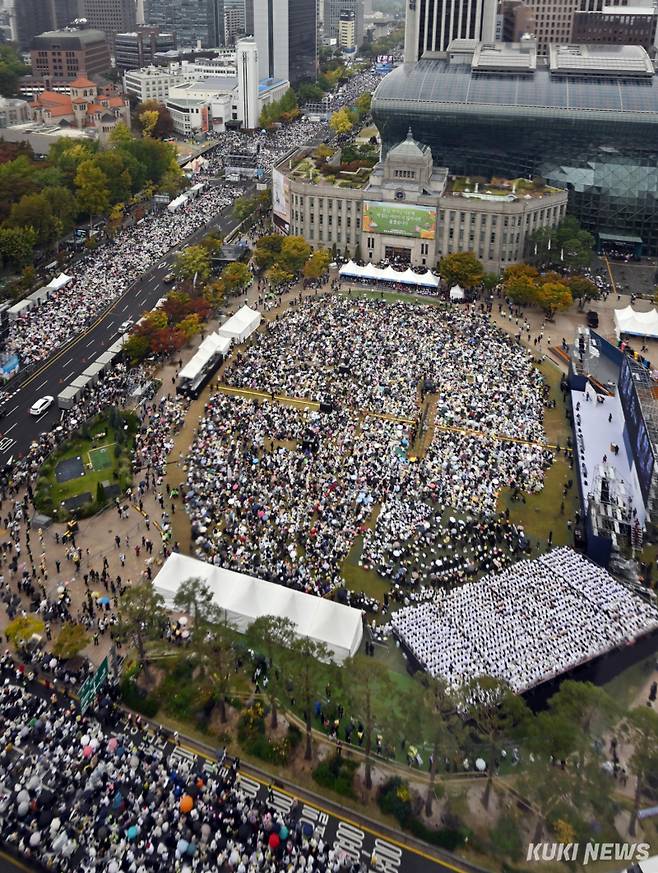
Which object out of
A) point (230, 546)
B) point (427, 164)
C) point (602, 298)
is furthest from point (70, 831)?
point (427, 164)

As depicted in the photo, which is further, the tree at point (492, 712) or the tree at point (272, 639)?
the tree at point (272, 639)

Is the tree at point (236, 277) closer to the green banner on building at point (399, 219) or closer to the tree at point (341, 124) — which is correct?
the green banner on building at point (399, 219)

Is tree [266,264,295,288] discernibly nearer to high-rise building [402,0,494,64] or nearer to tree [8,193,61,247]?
tree [8,193,61,247]

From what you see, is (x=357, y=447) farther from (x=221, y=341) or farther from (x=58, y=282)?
(x=58, y=282)

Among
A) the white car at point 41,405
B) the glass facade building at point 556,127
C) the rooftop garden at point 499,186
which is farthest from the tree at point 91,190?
the white car at point 41,405

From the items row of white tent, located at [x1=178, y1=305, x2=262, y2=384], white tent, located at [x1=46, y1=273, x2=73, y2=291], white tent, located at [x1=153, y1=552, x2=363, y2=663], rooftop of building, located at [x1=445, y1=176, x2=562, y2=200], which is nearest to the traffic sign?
white tent, located at [x1=153, y1=552, x2=363, y2=663]

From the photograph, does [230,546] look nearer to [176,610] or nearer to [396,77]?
[176,610]
